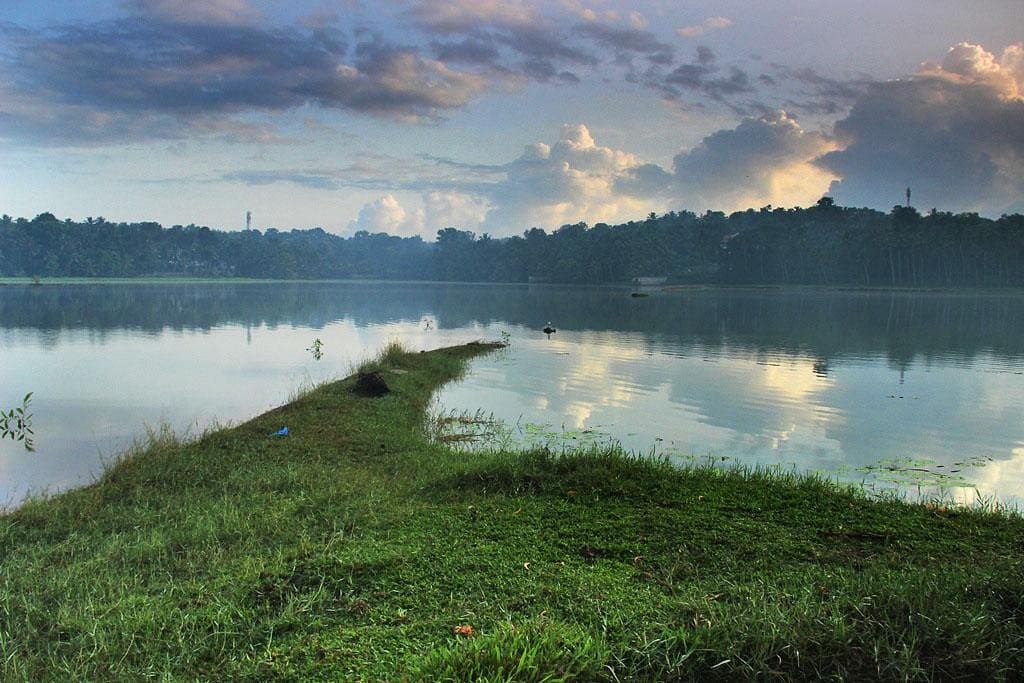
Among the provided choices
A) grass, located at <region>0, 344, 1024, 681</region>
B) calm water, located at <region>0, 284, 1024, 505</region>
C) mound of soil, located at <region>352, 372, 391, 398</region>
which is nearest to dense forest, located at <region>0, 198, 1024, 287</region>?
calm water, located at <region>0, 284, 1024, 505</region>

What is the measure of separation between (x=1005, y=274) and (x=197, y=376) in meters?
106

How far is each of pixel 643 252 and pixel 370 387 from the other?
10308 centimetres

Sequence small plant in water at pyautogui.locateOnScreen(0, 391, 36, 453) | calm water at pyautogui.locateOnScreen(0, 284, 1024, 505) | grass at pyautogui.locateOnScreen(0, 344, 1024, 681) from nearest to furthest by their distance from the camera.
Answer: grass at pyautogui.locateOnScreen(0, 344, 1024, 681)
calm water at pyautogui.locateOnScreen(0, 284, 1024, 505)
small plant in water at pyautogui.locateOnScreen(0, 391, 36, 453)

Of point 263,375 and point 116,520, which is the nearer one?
point 116,520

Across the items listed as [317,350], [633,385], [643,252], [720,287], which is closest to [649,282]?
[643,252]

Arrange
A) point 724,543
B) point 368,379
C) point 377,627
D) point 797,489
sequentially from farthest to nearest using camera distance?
point 368,379
point 797,489
point 724,543
point 377,627

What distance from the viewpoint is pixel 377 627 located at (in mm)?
4594

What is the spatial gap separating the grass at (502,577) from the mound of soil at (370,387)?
6.29 meters

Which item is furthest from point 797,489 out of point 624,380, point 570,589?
point 624,380

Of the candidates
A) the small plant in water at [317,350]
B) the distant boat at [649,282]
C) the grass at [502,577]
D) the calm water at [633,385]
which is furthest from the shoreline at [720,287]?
the grass at [502,577]

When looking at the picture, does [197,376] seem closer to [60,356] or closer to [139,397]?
[139,397]

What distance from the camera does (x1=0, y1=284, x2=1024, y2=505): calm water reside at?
12.4 meters

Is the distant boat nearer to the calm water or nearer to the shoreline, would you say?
the shoreline

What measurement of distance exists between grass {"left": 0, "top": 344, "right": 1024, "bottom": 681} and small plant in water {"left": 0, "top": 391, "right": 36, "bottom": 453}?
491 centimetres
